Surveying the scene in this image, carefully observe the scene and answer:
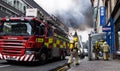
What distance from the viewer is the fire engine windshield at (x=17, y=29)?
15.9 metres

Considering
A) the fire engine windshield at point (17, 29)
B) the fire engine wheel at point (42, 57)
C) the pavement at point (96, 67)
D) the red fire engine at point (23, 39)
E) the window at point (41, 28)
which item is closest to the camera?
the pavement at point (96, 67)

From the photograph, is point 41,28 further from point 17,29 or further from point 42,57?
point 42,57

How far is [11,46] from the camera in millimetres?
15867

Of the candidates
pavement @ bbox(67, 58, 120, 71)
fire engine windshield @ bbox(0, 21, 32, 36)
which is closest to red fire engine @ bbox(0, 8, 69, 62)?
fire engine windshield @ bbox(0, 21, 32, 36)

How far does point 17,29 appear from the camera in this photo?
52.7 feet

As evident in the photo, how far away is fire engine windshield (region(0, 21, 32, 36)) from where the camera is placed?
15.9m

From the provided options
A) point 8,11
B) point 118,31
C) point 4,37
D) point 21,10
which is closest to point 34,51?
point 4,37

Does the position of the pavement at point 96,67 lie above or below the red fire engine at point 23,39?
below

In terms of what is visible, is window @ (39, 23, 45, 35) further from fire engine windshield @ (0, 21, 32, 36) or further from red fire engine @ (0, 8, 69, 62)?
fire engine windshield @ (0, 21, 32, 36)

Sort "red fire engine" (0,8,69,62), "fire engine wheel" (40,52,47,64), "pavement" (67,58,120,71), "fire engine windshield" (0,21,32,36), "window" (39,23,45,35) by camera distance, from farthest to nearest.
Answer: "fire engine wheel" (40,52,47,64)
"window" (39,23,45,35)
"fire engine windshield" (0,21,32,36)
"red fire engine" (0,8,69,62)
"pavement" (67,58,120,71)

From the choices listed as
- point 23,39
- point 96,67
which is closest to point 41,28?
point 23,39

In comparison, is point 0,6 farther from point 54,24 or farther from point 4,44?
point 4,44

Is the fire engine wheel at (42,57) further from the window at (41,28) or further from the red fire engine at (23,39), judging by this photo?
the window at (41,28)

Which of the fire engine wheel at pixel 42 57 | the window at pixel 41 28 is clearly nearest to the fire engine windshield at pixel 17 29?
the window at pixel 41 28
